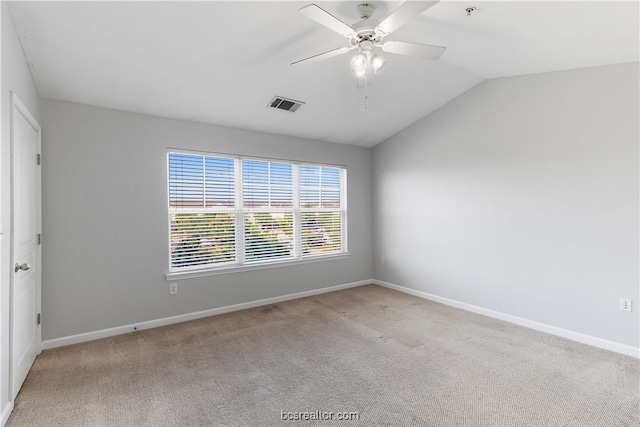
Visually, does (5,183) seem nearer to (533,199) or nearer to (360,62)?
(360,62)

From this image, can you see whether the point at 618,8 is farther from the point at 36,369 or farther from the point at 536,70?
the point at 36,369

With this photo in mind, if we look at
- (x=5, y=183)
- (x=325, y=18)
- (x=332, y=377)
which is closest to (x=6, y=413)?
(x=5, y=183)

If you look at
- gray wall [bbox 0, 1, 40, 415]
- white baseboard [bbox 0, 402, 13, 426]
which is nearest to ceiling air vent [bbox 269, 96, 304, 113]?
gray wall [bbox 0, 1, 40, 415]

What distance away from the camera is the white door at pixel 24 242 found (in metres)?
2.19

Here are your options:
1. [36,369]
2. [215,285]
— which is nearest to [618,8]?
[215,285]

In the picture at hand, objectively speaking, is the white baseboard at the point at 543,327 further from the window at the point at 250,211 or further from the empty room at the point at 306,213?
the window at the point at 250,211

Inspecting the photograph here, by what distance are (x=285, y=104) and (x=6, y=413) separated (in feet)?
11.3

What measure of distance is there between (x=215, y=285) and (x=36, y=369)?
1.74 m

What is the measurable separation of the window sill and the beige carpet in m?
0.55

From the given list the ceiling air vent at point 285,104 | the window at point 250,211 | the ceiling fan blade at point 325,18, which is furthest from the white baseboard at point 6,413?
the ceiling air vent at point 285,104

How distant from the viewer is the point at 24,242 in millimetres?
2504

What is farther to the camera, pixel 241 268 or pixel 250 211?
pixel 250 211

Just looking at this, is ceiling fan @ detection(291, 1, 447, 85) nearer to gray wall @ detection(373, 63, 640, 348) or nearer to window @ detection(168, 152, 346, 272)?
gray wall @ detection(373, 63, 640, 348)

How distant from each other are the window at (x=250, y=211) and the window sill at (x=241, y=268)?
47 millimetres
